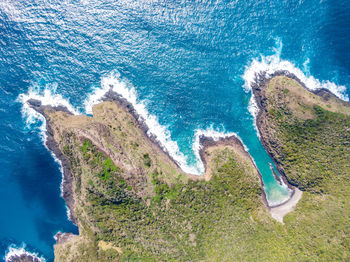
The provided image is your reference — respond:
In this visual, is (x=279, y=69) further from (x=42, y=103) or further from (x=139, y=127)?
(x=42, y=103)

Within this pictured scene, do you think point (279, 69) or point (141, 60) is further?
point (279, 69)

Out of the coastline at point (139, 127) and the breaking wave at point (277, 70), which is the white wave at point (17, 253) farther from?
the breaking wave at point (277, 70)

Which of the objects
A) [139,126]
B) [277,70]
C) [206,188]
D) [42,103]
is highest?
[42,103]

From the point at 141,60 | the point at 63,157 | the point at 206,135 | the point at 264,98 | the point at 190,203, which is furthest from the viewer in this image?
the point at 141,60

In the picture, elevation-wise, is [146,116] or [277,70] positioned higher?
[146,116]

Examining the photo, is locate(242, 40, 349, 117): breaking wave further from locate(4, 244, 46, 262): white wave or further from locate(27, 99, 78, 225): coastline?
locate(4, 244, 46, 262): white wave

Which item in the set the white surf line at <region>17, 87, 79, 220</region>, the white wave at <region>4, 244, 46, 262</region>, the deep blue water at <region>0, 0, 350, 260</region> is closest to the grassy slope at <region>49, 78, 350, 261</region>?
the white surf line at <region>17, 87, 79, 220</region>

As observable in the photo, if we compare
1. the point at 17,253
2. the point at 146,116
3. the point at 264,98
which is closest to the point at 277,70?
the point at 264,98

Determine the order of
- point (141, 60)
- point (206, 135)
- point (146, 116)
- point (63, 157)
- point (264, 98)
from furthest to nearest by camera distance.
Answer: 1. point (141, 60)
2. point (206, 135)
3. point (264, 98)
4. point (146, 116)
5. point (63, 157)
